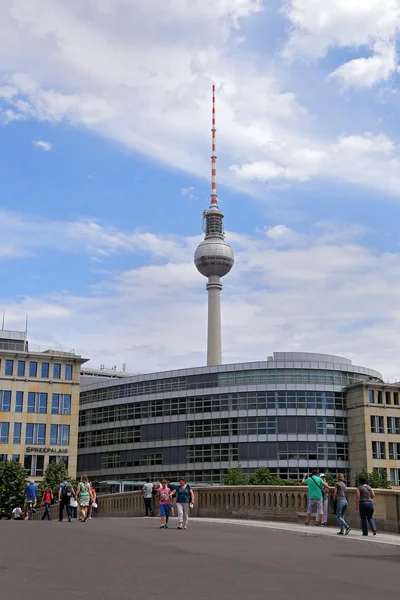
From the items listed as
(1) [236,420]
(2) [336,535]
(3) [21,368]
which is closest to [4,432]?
(3) [21,368]

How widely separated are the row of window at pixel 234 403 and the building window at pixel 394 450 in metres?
7.28

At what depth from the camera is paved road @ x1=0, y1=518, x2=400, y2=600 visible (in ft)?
39.3

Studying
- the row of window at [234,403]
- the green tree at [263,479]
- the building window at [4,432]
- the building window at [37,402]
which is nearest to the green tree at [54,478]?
the building window at [4,432]

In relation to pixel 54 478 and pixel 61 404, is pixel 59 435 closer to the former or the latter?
pixel 61 404

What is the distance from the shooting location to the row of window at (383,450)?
93.9 metres

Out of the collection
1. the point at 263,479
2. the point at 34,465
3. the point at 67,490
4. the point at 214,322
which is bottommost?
the point at 67,490

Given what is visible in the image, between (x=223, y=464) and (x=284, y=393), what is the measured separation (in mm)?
10677

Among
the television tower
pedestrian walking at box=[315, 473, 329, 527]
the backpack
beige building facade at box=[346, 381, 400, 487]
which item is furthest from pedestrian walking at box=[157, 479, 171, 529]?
the television tower

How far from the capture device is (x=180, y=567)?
14922 millimetres

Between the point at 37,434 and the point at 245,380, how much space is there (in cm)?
2458

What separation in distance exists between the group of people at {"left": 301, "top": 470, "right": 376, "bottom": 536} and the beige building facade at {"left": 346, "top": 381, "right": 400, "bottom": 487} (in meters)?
68.1

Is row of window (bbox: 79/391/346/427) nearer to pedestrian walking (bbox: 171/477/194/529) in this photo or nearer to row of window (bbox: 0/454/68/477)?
row of window (bbox: 0/454/68/477)

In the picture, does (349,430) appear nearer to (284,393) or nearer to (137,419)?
(284,393)

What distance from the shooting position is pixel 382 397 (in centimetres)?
9738
